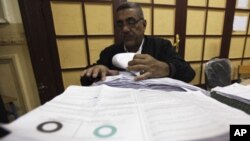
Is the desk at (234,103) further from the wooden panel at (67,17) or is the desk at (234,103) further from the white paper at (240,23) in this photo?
the white paper at (240,23)

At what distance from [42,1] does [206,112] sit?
1.37 metres

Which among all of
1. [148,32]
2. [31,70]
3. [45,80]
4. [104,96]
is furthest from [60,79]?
[104,96]

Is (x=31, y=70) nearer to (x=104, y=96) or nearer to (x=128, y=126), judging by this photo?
(x=104, y=96)

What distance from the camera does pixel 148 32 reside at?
5.13 feet

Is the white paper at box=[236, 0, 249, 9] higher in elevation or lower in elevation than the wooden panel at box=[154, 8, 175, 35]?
higher

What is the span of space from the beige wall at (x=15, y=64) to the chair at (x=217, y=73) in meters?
1.50

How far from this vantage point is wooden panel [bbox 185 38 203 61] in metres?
1.74

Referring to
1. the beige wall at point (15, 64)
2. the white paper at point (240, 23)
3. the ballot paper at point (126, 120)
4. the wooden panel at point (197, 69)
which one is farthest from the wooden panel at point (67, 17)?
the white paper at point (240, 23)

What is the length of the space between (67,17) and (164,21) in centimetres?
94

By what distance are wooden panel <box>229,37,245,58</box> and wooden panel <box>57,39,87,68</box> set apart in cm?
181

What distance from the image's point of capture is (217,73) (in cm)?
144

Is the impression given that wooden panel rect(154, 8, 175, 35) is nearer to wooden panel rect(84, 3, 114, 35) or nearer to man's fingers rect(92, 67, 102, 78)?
wooden panel rect(84, 3, 114, 35)

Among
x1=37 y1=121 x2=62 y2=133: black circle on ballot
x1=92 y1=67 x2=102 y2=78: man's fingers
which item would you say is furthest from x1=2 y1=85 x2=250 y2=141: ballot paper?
x1=92 y1=67 x2=102 y2=78: man's fingers

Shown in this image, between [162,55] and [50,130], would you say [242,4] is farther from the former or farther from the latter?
[50,130]
